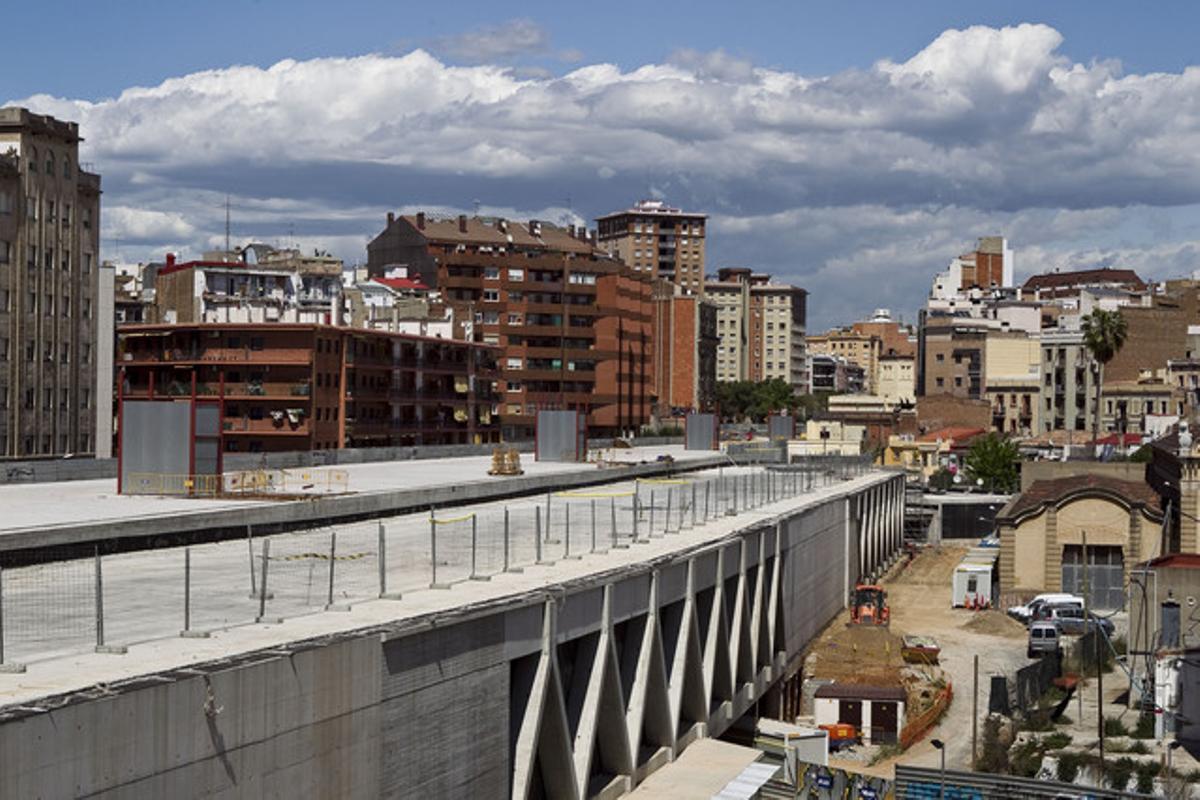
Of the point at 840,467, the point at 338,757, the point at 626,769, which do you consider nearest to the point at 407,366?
the point at 840,467

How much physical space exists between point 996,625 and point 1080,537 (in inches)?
289

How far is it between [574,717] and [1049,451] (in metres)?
114

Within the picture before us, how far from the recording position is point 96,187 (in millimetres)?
100812

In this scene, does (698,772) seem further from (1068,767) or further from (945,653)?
(945,653)

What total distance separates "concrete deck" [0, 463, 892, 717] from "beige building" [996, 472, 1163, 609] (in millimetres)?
38974

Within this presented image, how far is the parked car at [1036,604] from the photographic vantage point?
68938 millimetres

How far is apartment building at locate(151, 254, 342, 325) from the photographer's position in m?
113

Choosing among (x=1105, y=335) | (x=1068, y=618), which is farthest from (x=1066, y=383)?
(x=1068, y=618)

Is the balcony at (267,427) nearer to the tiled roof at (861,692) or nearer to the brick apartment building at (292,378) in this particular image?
the brick apartment building at (292,378)

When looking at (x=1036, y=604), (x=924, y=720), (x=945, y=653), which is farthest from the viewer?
(x=1036, y=604)

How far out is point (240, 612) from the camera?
25.3 meters

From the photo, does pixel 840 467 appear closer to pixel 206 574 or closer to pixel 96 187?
pixel 96 187

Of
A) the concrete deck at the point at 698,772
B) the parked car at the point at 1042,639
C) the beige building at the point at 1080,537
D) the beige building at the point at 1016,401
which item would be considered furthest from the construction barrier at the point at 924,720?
the beige building at the point at 1016,401

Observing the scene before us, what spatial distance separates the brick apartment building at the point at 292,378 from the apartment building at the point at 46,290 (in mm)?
3291
